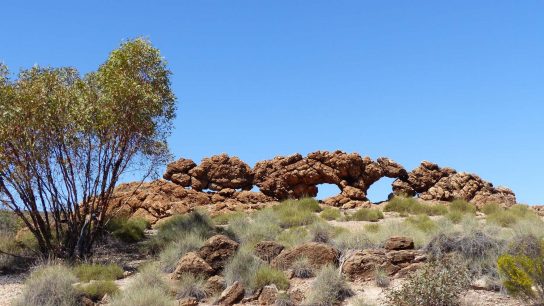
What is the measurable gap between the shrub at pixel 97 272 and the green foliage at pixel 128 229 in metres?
6.41

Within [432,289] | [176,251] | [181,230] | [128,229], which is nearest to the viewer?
[432,289]

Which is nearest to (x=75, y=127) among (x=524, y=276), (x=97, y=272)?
(x=97, y=272)

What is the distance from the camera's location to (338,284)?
1339cm

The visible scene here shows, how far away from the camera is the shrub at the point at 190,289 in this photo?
45.8ft

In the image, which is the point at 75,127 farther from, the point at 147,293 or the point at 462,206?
the point at 462,206

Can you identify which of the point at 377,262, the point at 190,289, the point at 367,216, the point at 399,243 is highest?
the point at 367,216

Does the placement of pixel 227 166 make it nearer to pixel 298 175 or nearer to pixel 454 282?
pixel 298 175

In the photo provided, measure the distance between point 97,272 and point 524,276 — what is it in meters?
11.1

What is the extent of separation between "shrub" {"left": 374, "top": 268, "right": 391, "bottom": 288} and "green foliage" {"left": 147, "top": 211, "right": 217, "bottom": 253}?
705cm

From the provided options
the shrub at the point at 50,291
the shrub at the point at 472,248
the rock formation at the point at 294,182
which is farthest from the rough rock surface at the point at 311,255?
the rock formation at the point at 294,182

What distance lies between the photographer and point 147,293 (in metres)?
12.7

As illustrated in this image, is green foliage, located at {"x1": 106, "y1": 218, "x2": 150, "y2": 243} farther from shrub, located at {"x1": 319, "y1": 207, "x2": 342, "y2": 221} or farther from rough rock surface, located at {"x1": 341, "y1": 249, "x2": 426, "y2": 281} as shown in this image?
rough rock surface, located at {"x1": 341, "y1": 249, "x2": 426, "y2": 281}

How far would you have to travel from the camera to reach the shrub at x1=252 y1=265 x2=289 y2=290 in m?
14.0

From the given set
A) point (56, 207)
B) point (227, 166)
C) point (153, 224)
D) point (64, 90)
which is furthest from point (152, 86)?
point (227, 166)
